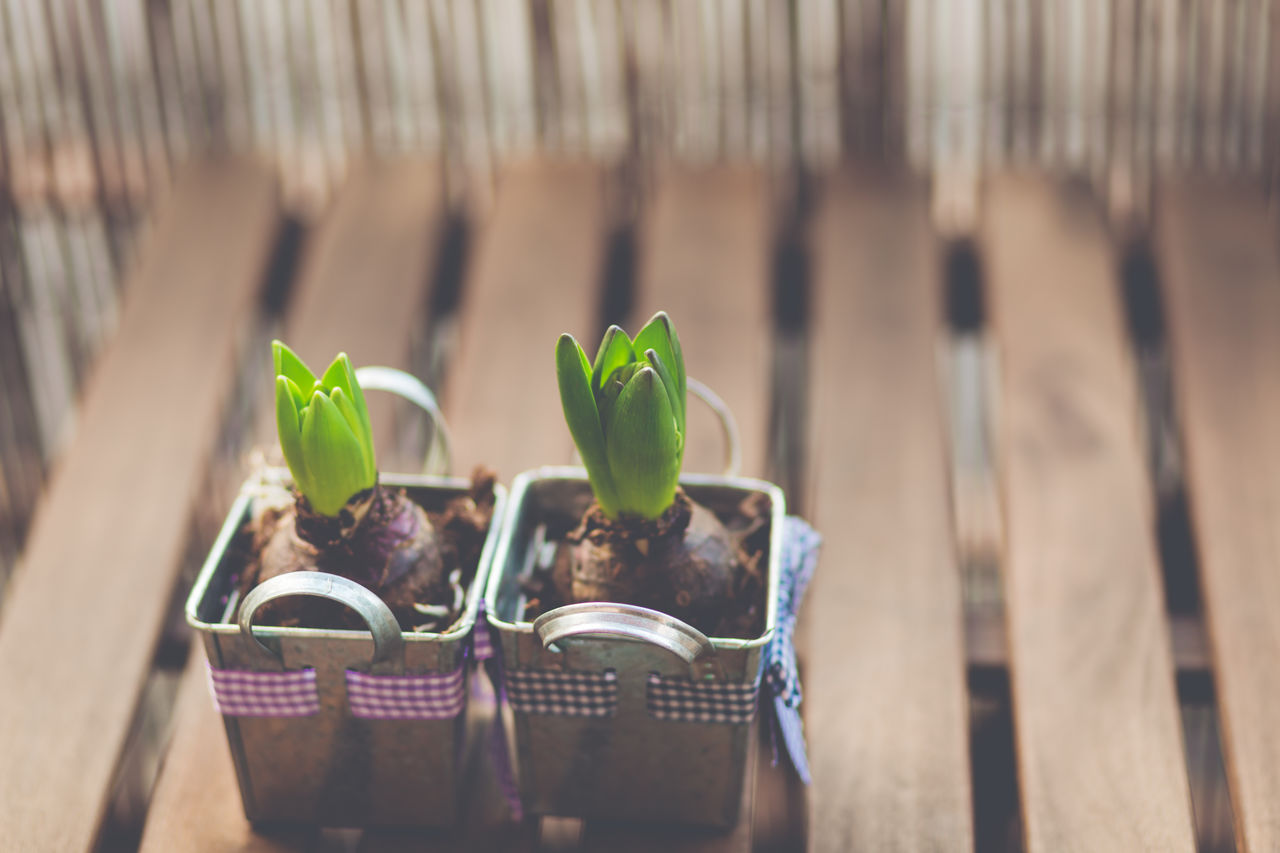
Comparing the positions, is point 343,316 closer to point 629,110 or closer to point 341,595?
point 629,110

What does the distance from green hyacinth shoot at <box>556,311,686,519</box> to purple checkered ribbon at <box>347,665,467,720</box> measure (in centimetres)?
17

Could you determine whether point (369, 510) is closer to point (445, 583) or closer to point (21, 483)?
point (445, 583)

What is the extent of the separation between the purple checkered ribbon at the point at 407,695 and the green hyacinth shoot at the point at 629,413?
169mm

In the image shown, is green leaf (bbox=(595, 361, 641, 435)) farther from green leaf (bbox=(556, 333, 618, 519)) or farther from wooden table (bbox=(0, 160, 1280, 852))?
wooden table (bbox=(0, 160, 1280, 852))

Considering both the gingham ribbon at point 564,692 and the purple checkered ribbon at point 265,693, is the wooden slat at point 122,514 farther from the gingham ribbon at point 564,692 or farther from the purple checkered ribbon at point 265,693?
the gingham ribbon at point 564,692

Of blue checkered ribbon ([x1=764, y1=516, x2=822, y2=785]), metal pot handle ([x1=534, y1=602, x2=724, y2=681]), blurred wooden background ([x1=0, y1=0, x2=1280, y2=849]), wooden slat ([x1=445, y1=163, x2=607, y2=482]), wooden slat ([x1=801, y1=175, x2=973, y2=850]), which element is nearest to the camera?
metal pot handle ([x1=534, y1=602, x2=724, y2=681])

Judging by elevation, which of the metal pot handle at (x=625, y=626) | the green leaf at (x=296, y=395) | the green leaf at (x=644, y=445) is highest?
the green leaf at (x=296, y=395)

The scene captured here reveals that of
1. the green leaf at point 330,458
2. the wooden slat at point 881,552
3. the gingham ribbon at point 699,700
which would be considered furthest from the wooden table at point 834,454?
the green leaf at point 330,458

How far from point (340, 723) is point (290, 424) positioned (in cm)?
23

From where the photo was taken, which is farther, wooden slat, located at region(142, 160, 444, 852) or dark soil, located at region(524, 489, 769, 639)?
wooden slat, located at region(142, 160, 444, 852)

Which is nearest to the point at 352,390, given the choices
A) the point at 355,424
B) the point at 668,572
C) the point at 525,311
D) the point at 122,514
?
the point at 355,424

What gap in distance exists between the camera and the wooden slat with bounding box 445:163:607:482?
1434 mm

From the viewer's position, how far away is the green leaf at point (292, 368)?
940 millimetres

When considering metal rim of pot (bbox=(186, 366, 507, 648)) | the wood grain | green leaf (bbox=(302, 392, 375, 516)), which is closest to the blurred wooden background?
the wood grain
